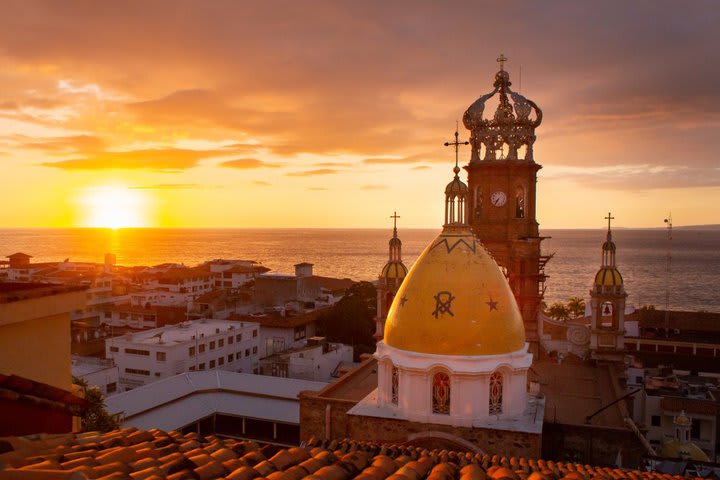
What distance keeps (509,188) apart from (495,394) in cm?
1183

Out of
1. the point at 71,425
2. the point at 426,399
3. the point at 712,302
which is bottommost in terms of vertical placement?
the point at 712,302

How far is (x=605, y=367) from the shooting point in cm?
2245

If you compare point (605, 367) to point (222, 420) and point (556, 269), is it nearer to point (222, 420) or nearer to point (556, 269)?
point (222, 420)

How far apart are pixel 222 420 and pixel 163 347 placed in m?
7.34

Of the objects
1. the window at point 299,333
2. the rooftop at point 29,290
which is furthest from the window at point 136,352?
the rooftop at point 29,290

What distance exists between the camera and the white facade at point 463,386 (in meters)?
14.2

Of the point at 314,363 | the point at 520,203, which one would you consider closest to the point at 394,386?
the point at 520,203

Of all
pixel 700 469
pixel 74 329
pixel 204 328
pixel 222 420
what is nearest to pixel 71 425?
pixel 700 469

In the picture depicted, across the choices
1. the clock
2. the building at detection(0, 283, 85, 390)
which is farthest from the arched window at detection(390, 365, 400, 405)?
the clock

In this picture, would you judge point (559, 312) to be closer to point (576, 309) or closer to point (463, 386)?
point (576, 309)

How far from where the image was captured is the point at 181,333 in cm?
3416

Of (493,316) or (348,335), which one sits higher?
(493,316)

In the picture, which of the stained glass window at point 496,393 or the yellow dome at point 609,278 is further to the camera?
the yellow dome at point 609,278

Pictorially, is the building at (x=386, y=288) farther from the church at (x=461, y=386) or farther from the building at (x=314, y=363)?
the church at (x=461, y=386)
